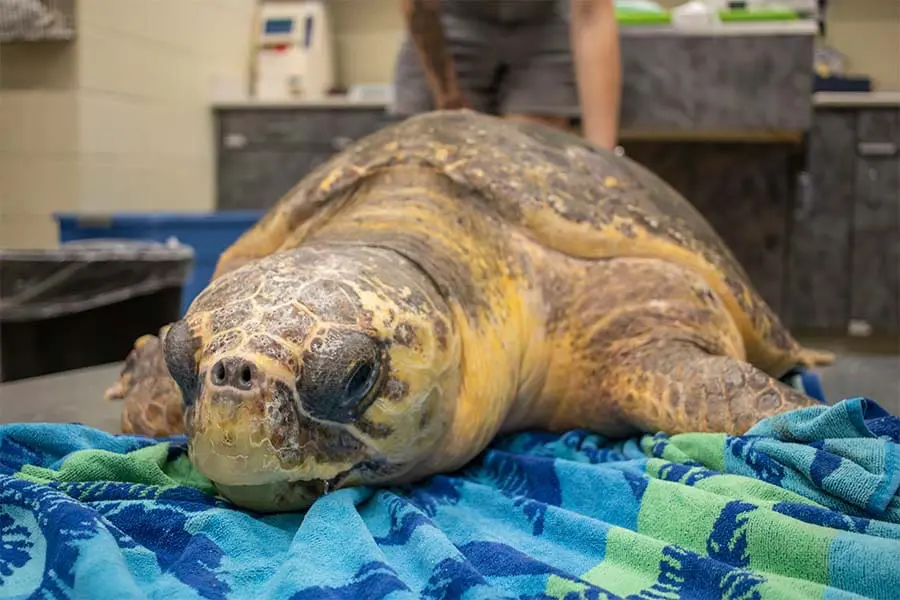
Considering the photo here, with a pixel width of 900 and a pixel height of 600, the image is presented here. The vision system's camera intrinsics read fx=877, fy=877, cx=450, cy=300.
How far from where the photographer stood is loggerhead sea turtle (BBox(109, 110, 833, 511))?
2.14 feet

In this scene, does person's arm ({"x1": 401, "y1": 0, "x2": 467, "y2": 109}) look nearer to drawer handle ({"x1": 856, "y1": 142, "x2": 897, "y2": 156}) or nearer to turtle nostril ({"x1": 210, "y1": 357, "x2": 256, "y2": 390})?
turtle nostril ({"x1": 210, "y1": 357, "x2": 256, "y2": 390})

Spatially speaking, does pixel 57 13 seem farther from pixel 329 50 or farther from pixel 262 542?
pixel 262 542

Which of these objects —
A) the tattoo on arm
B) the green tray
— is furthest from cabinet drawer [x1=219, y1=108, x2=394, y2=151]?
the tattoo on arm

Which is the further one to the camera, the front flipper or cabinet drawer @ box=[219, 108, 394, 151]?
cabinet drawer @ box=[219, 108, 394, 151]

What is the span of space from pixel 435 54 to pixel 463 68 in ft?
0.38

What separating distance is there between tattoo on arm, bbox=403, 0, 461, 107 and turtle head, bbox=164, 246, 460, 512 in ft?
3.51

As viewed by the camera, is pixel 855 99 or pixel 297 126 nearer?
pixel 855 99

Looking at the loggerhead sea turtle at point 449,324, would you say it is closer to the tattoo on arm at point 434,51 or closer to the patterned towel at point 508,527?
the patterned towel at point 508,527

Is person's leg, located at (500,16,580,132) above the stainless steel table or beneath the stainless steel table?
above

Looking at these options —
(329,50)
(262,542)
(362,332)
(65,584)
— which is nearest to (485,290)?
(362,332)

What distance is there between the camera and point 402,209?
100cm

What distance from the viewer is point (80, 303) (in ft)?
6.59

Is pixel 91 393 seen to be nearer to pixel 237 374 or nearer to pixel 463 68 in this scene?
pixel 237 374

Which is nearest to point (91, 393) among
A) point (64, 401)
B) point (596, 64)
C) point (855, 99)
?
point (64, 401)
